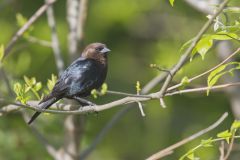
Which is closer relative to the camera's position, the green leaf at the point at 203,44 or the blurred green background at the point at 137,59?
the green leaf at the point at 203,44

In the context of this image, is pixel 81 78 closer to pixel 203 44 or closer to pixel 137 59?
pixel 203 44

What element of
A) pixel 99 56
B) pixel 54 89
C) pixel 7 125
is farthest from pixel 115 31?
pixel 54 89

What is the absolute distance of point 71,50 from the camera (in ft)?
20.9

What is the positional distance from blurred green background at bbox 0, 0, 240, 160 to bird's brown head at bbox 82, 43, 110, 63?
2109 mm

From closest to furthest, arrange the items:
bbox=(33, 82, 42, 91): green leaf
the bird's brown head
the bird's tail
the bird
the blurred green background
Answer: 1. bbox=(33, 82, 42, 91): green leaf
2. the bird's tail
3. the bird
4. the bird's brown head
5. the blurred green background

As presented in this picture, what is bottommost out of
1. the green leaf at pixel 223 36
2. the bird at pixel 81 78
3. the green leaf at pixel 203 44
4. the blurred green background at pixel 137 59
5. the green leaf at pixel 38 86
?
the blurred green background at pixel 137 59

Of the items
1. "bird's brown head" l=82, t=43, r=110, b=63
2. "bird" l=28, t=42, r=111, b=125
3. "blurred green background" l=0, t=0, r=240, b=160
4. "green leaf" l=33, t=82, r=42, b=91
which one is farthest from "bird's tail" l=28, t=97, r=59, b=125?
"blurred green background" l=0, t=0, r=240, b=160

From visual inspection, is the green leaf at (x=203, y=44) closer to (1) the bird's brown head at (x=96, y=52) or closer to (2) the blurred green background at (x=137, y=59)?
(1) the bird's brown head at (x=96, y=52)

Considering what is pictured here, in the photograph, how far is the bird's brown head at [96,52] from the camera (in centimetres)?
651

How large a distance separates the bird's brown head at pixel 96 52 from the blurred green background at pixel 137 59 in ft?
6.92

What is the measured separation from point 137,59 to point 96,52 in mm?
3950

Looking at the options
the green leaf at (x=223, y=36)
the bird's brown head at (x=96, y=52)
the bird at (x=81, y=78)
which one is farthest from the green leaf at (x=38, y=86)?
the bird's brown head at (x=96, y=52)

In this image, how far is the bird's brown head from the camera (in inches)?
256

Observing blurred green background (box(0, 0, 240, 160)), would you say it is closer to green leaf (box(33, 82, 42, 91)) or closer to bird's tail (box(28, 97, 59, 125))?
bird's tail (box(28, 97, 59, 125))
